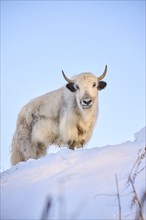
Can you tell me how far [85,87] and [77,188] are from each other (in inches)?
230

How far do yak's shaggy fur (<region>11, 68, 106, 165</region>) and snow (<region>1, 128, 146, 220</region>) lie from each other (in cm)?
458

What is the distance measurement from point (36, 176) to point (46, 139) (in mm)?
5689

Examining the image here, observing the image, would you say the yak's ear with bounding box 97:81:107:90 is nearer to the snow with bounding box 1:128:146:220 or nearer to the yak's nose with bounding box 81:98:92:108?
the yak's nose with bounding box 81:98:92:108

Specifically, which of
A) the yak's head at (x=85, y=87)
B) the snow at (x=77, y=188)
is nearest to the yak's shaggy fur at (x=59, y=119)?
the yak's head at (x=85, y=87)

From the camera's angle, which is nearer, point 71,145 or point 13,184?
point 13,184

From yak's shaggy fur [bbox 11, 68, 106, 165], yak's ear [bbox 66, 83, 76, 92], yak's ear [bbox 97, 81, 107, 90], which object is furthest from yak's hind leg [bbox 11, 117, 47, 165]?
yak's ear [bbox 97, 81, 107, 90]

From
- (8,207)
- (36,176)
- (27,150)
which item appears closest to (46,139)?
(27,150)

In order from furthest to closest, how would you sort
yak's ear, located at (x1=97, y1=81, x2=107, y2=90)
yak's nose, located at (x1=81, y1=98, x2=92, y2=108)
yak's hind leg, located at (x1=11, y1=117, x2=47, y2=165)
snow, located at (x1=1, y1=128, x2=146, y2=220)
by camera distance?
yak's hind leg, located at (x1=11, y1=117, x2=47, y2=165), yak's ear, located at (x1=97, y1=81, x2=107, y2=90), yak's nose, located at (x1=81, y1=98, x2=92, y2=108), snow, located at (x1=1, y1=128, x2=146, y2=220)

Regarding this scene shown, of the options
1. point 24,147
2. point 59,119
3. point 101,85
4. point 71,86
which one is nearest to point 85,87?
point 71,86

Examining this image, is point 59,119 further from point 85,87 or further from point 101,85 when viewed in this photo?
point 101,85

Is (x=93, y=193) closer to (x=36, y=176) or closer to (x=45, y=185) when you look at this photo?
(x=45, y=185)

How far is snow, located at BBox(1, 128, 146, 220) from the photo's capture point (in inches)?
144

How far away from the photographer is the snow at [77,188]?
144 inches

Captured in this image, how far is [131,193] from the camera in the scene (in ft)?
12.5
